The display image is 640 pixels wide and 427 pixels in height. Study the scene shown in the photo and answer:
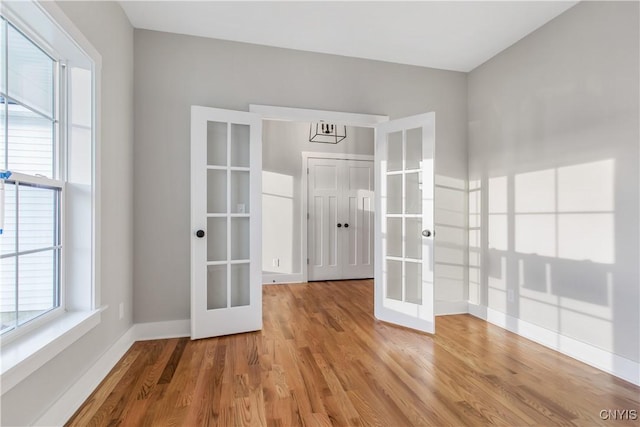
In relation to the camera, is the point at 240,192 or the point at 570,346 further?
the point at 240,192

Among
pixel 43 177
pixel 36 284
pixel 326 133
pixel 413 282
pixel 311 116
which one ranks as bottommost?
pixel 413 282

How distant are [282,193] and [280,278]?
134 cm

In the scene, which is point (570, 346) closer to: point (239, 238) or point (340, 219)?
Result: point (239, 238)

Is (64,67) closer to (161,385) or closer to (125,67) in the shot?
(125,67)

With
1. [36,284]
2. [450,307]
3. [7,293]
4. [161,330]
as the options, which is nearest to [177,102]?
[36,284]

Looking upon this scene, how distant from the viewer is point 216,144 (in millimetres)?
2850

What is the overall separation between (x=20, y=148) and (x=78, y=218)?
52cm

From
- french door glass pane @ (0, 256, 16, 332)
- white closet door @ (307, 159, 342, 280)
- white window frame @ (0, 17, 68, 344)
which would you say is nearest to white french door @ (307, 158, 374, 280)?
white closet door @ (307, 159, 342, 280)

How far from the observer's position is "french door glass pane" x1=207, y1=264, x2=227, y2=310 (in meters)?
2.83

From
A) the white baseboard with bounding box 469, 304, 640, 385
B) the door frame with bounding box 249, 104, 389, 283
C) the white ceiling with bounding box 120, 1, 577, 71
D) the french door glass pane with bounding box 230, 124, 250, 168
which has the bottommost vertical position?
the white baseboard with bounding box 469, 304, 640, 385

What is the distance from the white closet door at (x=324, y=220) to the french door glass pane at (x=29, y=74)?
3.54m

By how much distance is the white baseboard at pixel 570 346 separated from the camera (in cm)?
210

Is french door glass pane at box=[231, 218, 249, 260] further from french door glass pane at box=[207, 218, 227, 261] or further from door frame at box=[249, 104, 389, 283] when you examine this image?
door frame at box=[249, 104, 389, 283]

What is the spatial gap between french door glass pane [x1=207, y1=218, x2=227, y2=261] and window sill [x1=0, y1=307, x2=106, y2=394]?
105cm
